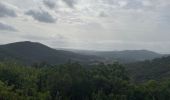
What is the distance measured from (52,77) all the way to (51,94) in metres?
6.45

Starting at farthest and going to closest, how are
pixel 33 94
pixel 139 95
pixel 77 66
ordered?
pixel 77 66
pixel 139 95
pixel 33 94

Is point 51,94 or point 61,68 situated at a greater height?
point 61,68

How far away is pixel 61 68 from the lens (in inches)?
4838

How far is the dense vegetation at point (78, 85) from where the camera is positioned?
109125 mm

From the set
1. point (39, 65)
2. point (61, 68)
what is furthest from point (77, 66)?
point (39, 65)

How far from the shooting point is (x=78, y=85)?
114 meters

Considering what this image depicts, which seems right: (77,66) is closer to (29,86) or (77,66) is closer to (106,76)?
(106,76)

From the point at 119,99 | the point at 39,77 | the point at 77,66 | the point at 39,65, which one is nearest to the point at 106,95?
the point at 119,99

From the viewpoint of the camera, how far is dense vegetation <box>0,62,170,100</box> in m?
109

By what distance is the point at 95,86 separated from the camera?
116 metres

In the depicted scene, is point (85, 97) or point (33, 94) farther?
point (85, 97)

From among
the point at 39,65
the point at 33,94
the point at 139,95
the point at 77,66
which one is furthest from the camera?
the point at 39,65

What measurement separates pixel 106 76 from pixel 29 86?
91.1ft

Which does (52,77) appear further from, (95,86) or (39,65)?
(39,65)
